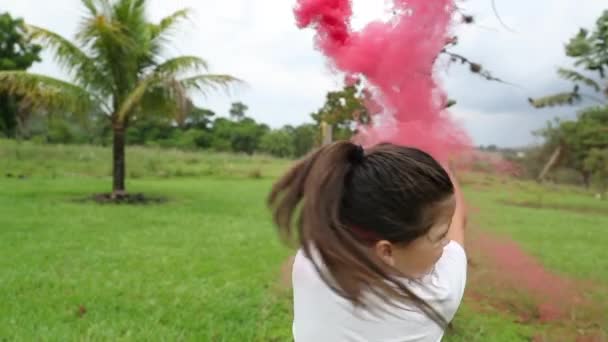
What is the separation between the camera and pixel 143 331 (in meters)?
3.05

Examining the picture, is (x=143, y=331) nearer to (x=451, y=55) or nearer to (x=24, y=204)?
(x=451, y=55)

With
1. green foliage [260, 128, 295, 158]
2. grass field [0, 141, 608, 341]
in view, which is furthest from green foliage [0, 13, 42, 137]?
green foliage [260, 128, 295, 158]

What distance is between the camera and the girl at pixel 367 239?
2.94 feet

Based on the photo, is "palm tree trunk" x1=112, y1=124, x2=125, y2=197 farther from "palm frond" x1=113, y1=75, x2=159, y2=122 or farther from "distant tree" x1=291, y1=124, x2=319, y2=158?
"distant tree" x1=291, y1=124, x2=319, y2=158

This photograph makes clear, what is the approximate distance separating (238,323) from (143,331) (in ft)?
1.88

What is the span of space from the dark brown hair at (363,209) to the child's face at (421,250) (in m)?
0.02

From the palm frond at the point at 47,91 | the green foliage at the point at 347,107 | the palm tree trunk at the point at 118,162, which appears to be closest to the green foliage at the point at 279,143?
the palm tree trunk at the point at 118,162

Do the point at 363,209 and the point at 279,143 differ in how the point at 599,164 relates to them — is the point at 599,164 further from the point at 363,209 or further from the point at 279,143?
the point at 279,143

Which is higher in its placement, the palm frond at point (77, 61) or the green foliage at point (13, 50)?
the green foliage at point (13, 50)

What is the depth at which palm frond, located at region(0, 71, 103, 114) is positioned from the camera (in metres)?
8.62

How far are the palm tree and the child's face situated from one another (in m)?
8.26

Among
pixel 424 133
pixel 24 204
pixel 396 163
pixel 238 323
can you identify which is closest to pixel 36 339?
pixel 238 323

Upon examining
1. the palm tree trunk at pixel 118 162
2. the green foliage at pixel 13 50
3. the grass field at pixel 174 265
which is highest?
the green foliage at pixel 13 50

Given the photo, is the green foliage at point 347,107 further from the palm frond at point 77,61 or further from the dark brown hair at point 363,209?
the palm frond at point 77,61
